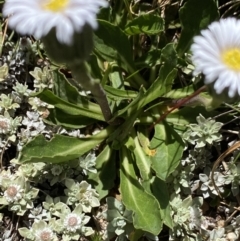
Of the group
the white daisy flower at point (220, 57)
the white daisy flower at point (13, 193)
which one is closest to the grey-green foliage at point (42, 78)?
the white daisy flower at point (13, 193)

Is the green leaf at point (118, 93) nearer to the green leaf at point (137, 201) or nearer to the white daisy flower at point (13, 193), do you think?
the green leaf at point (137, 201)

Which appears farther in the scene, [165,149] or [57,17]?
[165,149]

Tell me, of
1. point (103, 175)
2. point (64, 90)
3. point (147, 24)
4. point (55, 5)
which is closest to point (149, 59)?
point (147, 24)

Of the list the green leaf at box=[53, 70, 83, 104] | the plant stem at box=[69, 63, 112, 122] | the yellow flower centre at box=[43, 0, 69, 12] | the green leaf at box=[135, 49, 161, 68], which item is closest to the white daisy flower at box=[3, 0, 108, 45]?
the yellow flower centre at box=[43, 0, 69, 12]

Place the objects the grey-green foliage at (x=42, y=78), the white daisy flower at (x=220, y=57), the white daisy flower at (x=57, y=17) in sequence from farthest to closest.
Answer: the grey-green foliage at (x=42, y=78), the white daisy flower at (x=220, y=57), the white daisy flower at (x=57, y=17)

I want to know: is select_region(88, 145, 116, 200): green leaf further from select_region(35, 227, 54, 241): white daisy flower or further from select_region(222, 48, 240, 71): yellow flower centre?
select_region(222, 48, 240, 71): yellow flower centre

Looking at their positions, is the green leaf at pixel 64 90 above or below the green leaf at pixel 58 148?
above

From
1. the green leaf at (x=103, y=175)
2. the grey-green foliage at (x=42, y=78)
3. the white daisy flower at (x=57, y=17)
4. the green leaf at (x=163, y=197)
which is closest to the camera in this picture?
the white daisy flower at (x=57, y=17)

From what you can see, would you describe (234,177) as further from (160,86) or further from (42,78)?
(42,78)

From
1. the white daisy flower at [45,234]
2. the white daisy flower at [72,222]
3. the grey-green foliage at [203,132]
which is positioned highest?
the grey-green foliage at [203,132]
